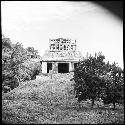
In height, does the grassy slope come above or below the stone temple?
below

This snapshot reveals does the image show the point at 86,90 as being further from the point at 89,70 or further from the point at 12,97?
the point at 12,97

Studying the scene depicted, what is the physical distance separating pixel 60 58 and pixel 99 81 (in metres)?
10.5

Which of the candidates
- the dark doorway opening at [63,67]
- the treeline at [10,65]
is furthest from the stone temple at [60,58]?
the treeline at [10,65]

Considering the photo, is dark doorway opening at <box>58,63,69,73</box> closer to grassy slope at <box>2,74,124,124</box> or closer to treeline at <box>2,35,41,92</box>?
grassy slope at <box>2,74,124,124</box>

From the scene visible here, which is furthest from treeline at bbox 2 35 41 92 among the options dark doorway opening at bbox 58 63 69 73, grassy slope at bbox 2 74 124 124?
dark doorway opening at bbox 58 63 69 73

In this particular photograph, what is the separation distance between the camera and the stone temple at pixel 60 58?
2284cm

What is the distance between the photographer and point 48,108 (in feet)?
41.2

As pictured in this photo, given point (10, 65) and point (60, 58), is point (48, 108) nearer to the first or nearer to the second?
point (10, 65)

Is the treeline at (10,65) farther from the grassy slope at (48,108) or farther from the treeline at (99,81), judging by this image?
the treeline at (99,81)

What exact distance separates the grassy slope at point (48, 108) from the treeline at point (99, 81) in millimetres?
646

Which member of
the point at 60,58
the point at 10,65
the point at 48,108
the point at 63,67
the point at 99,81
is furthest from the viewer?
the point at 63,67

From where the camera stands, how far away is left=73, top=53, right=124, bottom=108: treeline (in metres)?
12.7

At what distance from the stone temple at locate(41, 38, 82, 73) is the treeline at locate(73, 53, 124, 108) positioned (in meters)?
9.01

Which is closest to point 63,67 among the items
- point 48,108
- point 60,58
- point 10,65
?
point 60,58
